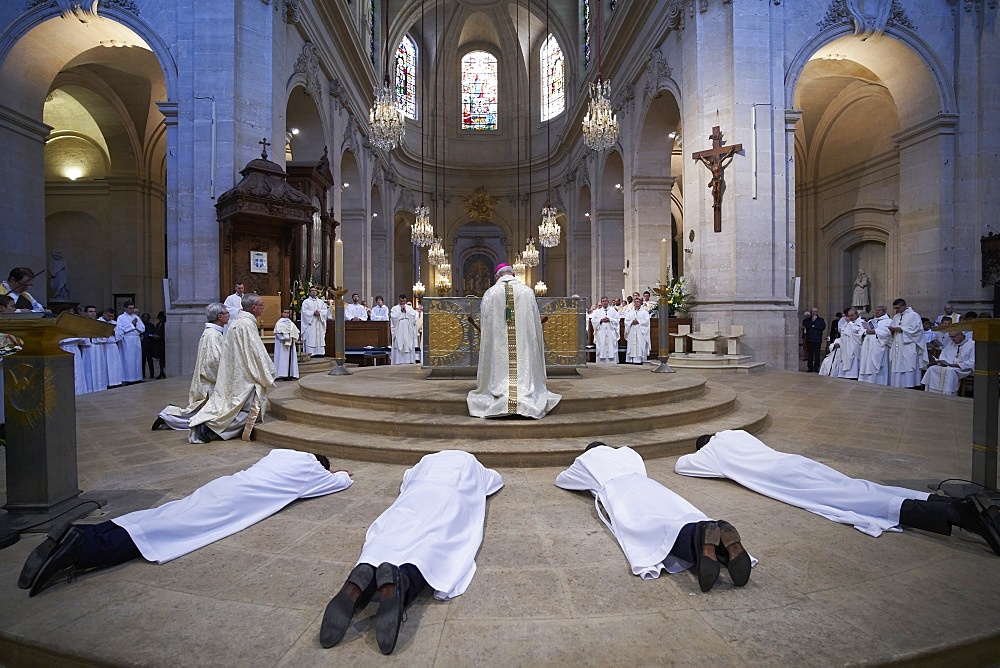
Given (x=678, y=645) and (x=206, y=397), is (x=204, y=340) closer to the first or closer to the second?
(x=206, y=397)

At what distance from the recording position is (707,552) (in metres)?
2.00

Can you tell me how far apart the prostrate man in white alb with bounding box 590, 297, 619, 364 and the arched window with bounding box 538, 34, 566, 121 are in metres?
15.6

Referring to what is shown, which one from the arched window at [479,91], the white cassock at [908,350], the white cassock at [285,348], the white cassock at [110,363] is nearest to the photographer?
the white cassock at [285,348]

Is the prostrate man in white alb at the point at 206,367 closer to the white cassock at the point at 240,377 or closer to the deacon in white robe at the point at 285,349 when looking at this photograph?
the white cassock at the point at 240,377

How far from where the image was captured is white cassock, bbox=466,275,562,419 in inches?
175

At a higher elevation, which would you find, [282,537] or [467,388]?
[467,388]

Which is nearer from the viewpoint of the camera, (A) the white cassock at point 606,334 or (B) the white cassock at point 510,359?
(B) the white cassock at point 510,359

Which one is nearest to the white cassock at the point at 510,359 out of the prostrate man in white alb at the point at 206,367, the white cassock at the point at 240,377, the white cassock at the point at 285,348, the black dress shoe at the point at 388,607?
the white cassock at the point at 240,377

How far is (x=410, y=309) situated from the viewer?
13.1 meters

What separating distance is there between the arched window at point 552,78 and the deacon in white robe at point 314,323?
18528 millimetres

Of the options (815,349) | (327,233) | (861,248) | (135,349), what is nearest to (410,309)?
(327,233)

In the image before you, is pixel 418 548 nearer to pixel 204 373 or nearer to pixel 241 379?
pixel 241 379

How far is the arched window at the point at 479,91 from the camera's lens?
2727 centimetres

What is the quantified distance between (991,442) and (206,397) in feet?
20.1
